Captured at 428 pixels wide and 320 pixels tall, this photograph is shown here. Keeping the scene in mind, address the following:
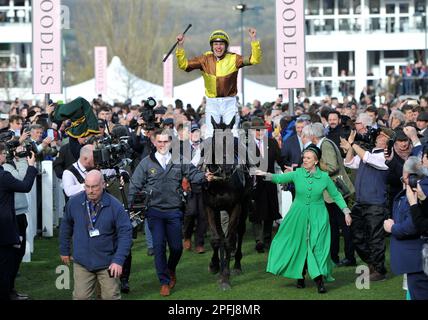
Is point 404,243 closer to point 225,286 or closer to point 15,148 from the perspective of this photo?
point 225,286

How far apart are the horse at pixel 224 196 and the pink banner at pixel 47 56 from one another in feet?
20.0

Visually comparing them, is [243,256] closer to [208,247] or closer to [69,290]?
[208,247]

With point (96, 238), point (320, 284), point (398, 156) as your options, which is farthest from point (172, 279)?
point (398, 156)

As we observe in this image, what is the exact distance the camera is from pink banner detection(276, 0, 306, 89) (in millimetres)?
16781

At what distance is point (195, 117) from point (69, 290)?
1104 cm

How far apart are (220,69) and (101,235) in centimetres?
438

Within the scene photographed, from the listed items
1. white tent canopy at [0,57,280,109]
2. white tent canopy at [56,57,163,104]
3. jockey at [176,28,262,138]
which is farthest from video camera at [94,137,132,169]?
white tent canopy at [56,57,163,104]

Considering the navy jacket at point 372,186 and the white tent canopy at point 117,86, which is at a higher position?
the white tent canopy at point 117,86

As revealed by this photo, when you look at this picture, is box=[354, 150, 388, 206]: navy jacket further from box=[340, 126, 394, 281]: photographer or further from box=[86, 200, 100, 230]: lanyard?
box=[86, 200, 100, 230]: lanyard

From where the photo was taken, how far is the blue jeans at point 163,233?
11.6m

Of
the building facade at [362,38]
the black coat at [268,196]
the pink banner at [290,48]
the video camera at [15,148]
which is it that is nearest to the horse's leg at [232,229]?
the black coat at [268,196]

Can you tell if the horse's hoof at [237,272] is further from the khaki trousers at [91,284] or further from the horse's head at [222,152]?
the khaki trousers at [91,284]

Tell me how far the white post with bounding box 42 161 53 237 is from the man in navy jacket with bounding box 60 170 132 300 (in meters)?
7.51

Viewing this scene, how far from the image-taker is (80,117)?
487 inches
